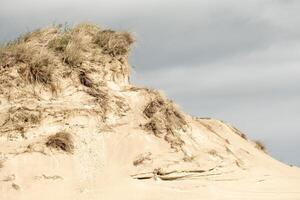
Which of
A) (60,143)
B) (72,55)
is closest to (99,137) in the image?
(60,143)

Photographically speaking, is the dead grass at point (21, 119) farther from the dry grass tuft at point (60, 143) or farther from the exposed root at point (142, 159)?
the exposed root at point (142, 159)

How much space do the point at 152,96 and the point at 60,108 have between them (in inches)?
68.2

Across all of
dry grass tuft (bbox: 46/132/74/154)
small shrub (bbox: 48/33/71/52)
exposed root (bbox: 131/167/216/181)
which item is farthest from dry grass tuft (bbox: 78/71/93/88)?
exposed root (bbox: 131/167/216/181)

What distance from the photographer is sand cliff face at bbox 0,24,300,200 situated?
353 inches

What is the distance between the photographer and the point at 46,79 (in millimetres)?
10383

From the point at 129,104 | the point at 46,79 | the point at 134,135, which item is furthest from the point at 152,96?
the point at 46,79

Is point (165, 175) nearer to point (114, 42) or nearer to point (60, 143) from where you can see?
point (60, 143)

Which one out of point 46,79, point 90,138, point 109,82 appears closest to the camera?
point 90,138

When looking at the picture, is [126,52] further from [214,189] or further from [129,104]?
[214,189]

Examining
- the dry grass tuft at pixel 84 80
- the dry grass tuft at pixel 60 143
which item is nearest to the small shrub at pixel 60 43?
the dry grass tuft at pixel 84 80

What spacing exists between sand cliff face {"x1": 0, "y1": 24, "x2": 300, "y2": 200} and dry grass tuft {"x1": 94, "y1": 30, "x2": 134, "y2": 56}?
0.06 feet

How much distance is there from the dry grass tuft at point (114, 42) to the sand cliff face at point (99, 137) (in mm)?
19

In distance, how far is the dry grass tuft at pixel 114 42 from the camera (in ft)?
37.7

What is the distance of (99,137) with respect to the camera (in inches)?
388
